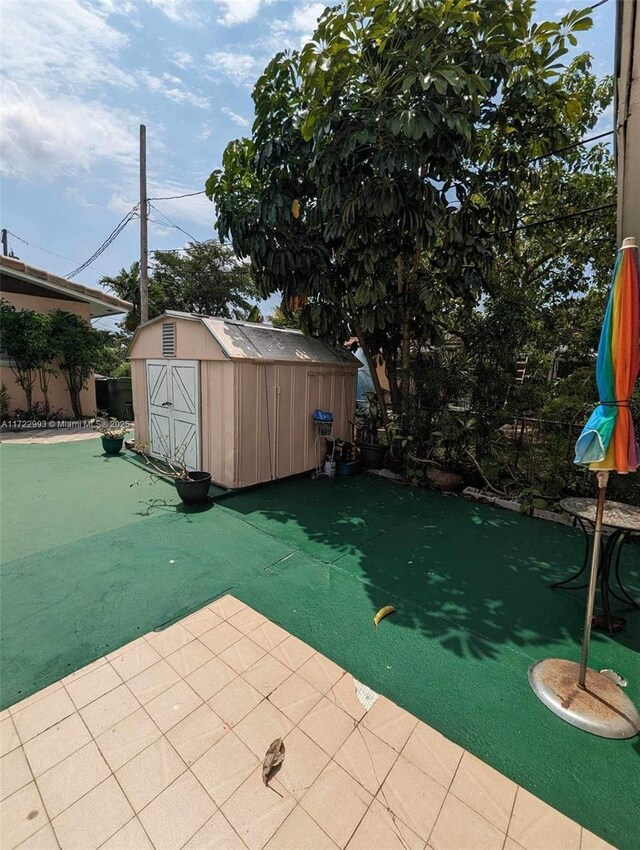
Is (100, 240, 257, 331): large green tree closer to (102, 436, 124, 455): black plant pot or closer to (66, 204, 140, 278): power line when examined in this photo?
(66, 204, 140, 278): power line

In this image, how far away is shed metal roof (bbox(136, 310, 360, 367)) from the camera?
16.5ft

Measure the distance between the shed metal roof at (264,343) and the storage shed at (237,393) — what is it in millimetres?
20

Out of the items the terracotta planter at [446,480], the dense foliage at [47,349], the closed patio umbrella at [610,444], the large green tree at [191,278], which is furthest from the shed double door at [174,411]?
the large green tree at [191,278]

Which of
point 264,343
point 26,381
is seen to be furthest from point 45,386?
point 264,343

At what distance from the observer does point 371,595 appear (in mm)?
2977

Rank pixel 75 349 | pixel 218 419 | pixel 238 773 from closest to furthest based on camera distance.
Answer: pixel 238 773 → pixel 218 419 → pixel 75 349

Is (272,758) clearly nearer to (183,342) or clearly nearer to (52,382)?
(183,342)

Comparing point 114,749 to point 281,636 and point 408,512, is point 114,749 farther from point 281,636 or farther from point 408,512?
point 408,512

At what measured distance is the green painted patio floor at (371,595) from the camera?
6.00 ft

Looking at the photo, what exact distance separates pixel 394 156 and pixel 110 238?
38.4 ft

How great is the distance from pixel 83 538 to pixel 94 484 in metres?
1.92

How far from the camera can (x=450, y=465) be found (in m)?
5.76

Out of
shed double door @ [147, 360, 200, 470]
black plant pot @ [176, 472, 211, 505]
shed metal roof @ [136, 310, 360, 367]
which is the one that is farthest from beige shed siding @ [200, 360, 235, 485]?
black plant pot @ [176, 472, 211, 505]

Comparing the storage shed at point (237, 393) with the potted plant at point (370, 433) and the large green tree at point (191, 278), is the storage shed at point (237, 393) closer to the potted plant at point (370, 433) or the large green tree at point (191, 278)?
the potted plant at point (370, 433)
